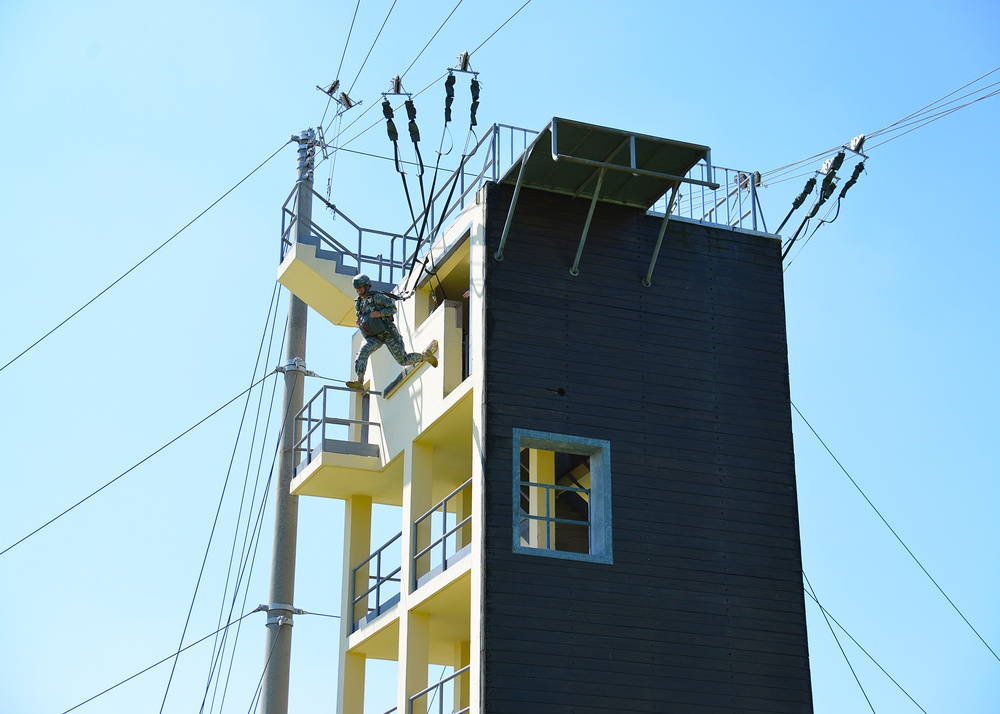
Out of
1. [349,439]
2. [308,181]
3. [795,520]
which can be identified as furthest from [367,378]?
[795,520]

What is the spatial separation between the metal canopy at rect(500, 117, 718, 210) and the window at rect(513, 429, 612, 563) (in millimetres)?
4962

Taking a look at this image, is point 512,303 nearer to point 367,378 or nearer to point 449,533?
point 449,533

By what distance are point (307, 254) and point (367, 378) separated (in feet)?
10.7

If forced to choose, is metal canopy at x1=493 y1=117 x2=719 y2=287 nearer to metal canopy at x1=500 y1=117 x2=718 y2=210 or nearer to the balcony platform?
metal canopy at x1=500 y1=117 x2=718 y2=210

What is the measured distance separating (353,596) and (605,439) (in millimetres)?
9371

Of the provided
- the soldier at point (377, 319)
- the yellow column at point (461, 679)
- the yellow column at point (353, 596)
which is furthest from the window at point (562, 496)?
the yellow column at point (353, 596)

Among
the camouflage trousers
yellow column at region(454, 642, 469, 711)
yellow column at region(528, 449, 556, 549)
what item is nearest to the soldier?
the camouflage trousers

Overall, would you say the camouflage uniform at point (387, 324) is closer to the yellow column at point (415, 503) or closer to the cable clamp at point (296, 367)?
the yellow column at point (415, 503)

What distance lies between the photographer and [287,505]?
120ft

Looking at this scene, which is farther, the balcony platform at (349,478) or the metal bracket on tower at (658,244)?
the balcony platform at (349,478)

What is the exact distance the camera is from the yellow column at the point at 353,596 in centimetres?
3528

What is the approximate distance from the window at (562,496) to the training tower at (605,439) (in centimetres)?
5

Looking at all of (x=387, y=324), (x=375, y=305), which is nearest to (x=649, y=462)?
(x=387, y=324)

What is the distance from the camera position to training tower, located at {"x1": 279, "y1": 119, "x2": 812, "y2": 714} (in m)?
28.0
